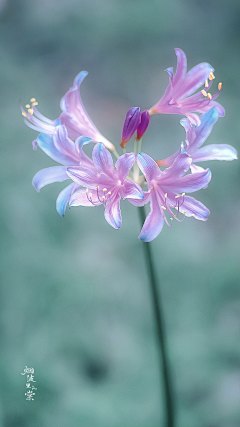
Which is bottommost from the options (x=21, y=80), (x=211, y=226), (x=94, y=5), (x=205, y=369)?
(x=205, y=369)

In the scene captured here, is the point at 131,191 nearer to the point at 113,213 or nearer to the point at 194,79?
the point at 113,213

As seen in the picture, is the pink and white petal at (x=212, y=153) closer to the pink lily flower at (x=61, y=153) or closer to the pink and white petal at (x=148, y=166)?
the pink and white petal at (x=148, y=166)

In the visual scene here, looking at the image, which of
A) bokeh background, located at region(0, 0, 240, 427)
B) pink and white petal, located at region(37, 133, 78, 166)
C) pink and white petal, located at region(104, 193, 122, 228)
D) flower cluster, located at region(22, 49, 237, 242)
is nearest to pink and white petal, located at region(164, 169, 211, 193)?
flower cluster, located at region(22, 49, 237, 242)

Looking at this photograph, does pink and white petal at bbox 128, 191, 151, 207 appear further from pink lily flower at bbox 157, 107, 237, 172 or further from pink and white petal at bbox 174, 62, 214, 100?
pink and white petal at bbox 174, 62, 214, 100

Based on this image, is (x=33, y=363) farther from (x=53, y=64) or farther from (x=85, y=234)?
(x=53, y=64)

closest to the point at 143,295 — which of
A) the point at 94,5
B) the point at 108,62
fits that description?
the point at 108,62

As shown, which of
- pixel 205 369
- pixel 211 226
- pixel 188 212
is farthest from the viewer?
pixel 211 226
